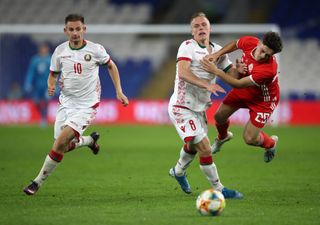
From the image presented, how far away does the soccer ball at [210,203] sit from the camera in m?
7.93

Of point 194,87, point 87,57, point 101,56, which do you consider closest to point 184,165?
point 194,87

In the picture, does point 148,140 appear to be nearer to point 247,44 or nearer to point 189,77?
point 247,44

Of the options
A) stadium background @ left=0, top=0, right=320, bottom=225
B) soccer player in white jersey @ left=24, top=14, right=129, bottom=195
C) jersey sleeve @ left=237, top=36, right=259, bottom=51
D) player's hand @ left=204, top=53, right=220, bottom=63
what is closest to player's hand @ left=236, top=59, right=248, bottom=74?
jersey sleeve @ left=237, top=36, right=259, bottom=51

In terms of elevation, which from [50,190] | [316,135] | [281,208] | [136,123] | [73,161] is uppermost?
[281,208]

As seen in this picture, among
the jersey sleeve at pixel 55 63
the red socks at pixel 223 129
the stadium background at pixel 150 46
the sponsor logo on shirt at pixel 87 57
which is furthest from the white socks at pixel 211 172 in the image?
the stadium background at pixel 150 46

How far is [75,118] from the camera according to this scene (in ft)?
32.0

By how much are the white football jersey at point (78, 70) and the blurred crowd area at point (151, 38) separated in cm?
1595

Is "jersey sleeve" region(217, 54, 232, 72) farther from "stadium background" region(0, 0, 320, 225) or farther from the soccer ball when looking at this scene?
the soccer ball

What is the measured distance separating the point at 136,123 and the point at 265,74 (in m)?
16.6

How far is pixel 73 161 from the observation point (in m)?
14.8

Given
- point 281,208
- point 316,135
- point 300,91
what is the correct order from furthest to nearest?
point 300,91, point 316,135, point 281,208

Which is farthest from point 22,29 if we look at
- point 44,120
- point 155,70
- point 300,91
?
point 300,91

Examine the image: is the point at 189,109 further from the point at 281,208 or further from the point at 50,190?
the point at 50,190

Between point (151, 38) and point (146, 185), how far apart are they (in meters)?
19.1
